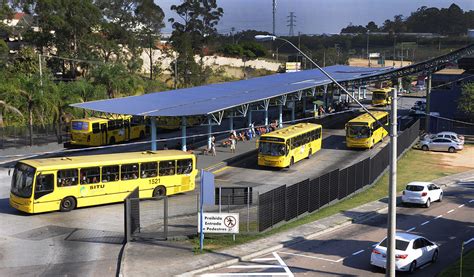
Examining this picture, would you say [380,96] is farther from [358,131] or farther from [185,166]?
[185,166]

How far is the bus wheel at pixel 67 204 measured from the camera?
2886 cm

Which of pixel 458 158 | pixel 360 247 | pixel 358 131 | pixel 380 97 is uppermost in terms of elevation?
pixel 380 97

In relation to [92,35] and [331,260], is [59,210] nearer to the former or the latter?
[331,260]

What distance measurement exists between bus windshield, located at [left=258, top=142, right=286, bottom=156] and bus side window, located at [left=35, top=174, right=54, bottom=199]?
54.8 ft

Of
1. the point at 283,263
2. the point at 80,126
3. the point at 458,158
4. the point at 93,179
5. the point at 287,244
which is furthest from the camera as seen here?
the point at 458,158

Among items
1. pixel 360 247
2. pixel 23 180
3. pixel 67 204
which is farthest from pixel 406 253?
pixel 23 180

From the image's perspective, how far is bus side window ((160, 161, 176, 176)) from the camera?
32062mm

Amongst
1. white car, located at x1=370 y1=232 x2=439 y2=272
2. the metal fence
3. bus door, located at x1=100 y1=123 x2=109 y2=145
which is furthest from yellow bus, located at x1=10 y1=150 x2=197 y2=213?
bus door, located at x1=100 y1=123 x2=109 y2=145

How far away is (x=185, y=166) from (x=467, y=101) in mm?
41181

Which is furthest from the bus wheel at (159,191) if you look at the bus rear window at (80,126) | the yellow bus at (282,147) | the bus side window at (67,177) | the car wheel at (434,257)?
the bus rear window at (80,126)

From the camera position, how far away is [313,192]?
2938 centimetres

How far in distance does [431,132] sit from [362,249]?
1720 inches

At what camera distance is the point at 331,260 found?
2167 cm

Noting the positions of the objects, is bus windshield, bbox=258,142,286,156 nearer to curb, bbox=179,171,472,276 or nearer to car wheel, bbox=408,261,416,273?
curb, bbox=179,171,472,276
